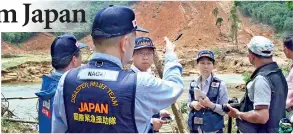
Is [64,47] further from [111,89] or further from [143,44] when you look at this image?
[111,89]

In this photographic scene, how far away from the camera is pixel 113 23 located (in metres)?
1.72

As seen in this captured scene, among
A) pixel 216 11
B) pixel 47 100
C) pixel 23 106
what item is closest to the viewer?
pixel 47 100

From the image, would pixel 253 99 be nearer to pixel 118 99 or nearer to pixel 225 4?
pixel 118 99

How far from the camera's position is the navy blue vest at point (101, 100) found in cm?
166

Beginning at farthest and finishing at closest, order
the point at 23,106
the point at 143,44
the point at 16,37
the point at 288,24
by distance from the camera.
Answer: the point at 16,37 < the point at 288,24 < the point at 23,106 < the point at 143,44

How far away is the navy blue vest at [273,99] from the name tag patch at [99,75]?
3.62 feet

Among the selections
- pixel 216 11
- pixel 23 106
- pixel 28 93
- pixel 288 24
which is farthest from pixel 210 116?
pixel 216 11

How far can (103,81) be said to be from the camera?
5.50 ft

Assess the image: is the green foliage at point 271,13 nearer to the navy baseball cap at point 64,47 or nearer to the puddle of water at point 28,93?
the puddle of water at point 28,93

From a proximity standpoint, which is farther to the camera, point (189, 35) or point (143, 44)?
point (189, 35)

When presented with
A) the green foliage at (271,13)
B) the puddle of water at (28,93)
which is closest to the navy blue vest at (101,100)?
the puddle of water at (28,93)

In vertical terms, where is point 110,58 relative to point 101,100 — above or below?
above

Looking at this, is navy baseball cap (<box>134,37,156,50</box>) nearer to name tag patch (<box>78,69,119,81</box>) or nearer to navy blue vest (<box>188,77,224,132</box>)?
navy blue vest (<box>188,77,224,132</box>)

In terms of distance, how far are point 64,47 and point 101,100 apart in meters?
0.76
